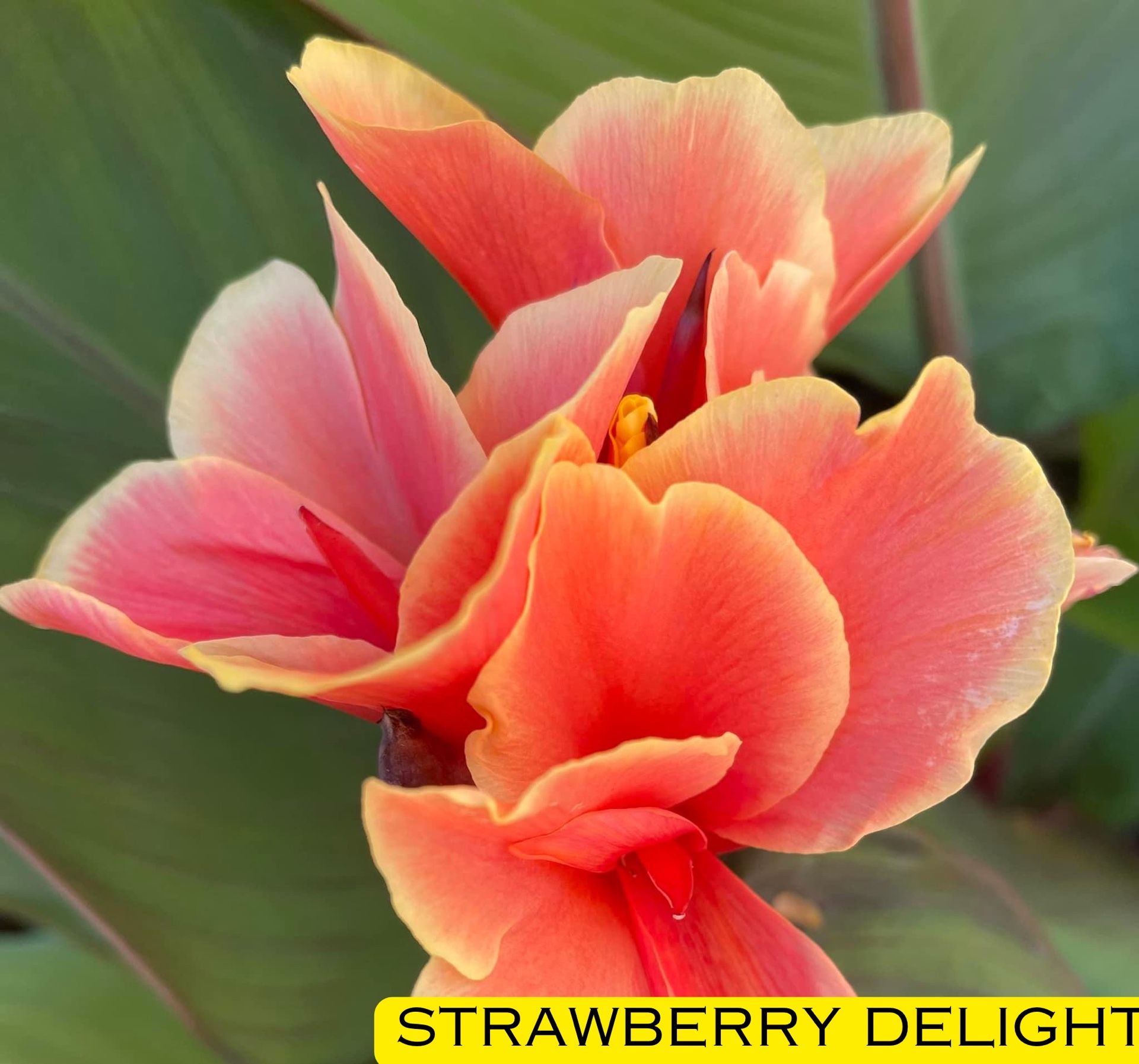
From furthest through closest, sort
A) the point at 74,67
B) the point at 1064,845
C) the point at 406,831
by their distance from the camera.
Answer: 1. the point at 1064,845
2. the point at 74,67
3. the point at 406,831

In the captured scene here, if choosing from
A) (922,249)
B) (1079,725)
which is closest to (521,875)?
(922,249)

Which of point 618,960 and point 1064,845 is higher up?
point 1064,845

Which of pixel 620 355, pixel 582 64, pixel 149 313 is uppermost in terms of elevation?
pixel 582 64

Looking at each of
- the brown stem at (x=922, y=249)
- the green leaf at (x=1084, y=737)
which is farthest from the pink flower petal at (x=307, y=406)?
the green leaf at (x=1084, y=737)

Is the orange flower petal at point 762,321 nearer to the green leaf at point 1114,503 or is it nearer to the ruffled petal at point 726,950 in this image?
the ruffled petal at point 726,950

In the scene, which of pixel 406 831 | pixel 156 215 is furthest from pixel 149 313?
pixel 406 831

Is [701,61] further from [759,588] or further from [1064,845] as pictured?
[1064,845]

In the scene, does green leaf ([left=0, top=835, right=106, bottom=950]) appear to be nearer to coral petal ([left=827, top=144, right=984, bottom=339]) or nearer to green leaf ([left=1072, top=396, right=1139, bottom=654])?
coral petal ([left=827, top=144, right=984, bottom=339])
